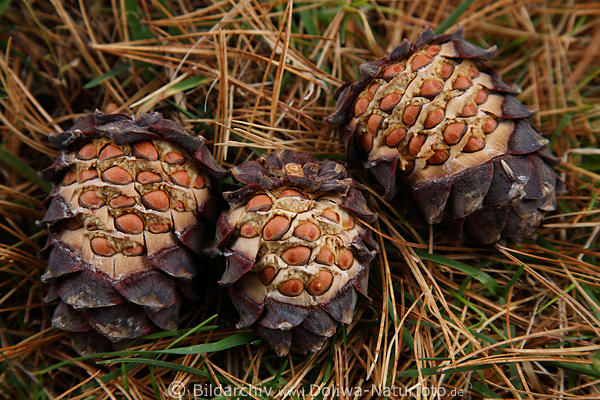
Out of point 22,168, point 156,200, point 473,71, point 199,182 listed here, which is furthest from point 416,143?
point 22,168

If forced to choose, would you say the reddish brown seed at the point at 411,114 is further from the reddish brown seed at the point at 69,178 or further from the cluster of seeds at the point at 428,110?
the reddish brown seed at the point at 69,178

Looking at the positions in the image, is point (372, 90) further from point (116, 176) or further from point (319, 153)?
point (116, 176)

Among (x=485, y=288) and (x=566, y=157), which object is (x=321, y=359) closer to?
(x=485, y=288)

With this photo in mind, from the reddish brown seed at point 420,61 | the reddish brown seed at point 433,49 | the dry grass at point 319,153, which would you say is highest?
the reddish brown seed at point 433,49

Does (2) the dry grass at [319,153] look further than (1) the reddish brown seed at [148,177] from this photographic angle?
Yes

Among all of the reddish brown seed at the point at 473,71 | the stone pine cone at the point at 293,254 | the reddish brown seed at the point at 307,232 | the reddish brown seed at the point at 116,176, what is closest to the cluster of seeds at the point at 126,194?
the reddish brown seed at the point at 116,176

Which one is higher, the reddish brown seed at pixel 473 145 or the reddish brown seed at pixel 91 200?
the reddish brown seed at pixel 91 200

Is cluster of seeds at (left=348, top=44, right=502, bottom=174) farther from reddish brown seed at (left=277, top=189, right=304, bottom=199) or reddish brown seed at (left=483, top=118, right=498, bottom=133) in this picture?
reddish brown seed at (left=277, top=189, right=304, bottom=199)
